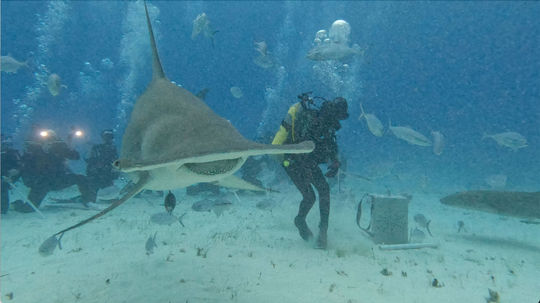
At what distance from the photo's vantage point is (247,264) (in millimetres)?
4012

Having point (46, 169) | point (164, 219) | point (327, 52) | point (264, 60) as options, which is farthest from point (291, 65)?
point (164, 219)

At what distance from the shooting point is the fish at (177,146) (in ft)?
5.98

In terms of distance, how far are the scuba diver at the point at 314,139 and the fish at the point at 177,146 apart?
5.84 feet

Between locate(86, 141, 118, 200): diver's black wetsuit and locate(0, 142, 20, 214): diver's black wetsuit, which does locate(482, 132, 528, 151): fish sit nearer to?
locate(86, 141, 118, 200): diver's black wetsuit

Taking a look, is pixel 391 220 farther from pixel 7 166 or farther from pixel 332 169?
pixel 7 166

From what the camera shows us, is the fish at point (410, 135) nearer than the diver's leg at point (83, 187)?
No

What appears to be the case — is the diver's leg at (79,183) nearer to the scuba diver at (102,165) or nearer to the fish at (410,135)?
the scuba diver at (102,165)

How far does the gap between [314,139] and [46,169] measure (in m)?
7.93

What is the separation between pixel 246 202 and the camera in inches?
391

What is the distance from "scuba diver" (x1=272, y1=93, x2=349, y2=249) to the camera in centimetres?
494

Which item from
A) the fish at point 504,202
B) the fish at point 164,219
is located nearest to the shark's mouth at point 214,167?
the fish at point 164,219

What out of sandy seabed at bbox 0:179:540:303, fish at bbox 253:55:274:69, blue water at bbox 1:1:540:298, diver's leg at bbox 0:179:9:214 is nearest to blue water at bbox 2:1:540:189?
blue water at bbox 1:1:540:298

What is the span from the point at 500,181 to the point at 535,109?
87.9 meters

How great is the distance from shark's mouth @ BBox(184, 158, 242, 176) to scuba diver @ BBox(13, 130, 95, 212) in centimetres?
782
